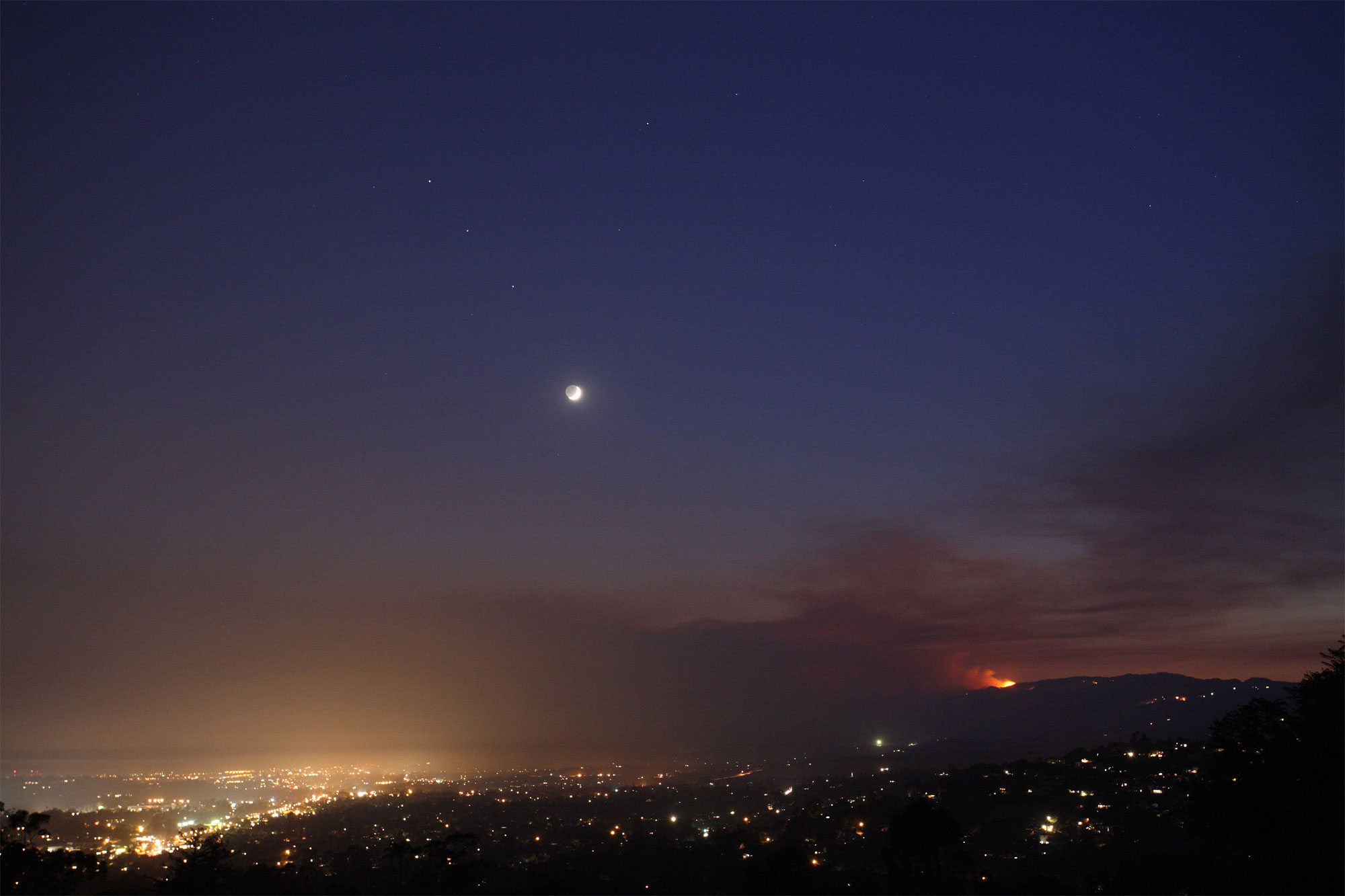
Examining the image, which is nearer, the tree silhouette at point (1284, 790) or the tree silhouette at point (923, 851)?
the tree silhouette at point (1284, 790)

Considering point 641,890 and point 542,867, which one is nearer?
point 641,890

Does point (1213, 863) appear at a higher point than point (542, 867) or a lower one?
higher

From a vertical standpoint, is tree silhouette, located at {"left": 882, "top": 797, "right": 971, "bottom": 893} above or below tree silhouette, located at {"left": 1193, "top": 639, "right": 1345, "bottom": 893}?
below

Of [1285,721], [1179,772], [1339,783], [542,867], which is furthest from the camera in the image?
[1179,772]

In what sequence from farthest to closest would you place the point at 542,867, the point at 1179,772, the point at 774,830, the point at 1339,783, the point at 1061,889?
the point at 774,830, the point at 1179,772, the point at 542,867, the point at 1061,889, the point at 1339,783

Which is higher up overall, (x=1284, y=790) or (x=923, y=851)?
(x=1284, y=790)

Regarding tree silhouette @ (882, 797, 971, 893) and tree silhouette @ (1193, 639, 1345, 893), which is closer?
tree silhouette @ (1193, 639, 1345, 893)

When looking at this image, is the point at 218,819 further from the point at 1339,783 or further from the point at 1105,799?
the point at 1339,783

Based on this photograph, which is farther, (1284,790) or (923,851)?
(923,851)

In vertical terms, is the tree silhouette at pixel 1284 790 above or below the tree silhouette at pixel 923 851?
above

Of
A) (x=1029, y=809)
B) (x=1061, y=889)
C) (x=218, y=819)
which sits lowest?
(x=218, y=819)

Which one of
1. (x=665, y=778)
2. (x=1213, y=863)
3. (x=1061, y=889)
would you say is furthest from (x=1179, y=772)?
(x=665, y=778)
